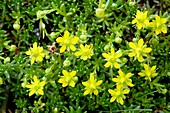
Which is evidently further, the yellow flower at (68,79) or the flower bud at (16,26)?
the flower bud at (16,26)

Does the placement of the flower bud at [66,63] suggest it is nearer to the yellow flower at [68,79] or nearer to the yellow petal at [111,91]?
the yellow flower at [68,79]

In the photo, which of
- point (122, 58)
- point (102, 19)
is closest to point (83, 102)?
point (122, 58)

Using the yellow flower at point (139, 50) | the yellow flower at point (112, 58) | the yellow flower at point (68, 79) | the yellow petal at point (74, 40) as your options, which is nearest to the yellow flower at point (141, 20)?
the yellow flower at point (139, 50)

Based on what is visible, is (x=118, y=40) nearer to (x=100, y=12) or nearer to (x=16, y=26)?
(x=100, y=12)

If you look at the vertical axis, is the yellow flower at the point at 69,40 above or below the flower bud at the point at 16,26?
below

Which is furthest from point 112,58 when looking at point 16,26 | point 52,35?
point 16,26

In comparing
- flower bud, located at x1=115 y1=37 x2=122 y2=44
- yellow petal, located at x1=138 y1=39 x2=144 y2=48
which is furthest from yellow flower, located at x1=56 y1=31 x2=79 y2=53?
yellow petal, located at x1=138 y1=39 x2=144 y2=48

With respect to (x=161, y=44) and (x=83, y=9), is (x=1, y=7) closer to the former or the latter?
(x=83, y=9)
